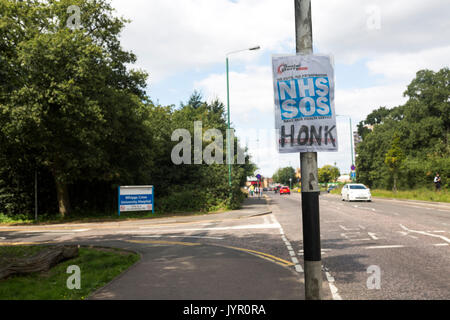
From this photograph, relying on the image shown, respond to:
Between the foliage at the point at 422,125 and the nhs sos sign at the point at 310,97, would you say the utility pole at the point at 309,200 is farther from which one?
the foliage at the point at 422,125

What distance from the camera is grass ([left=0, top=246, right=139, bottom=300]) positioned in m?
5.77

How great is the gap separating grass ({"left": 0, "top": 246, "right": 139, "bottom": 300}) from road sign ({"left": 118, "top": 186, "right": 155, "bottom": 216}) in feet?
36.7

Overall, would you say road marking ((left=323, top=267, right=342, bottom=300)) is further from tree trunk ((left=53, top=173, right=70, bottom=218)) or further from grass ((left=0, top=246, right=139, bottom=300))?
tree trunk ((left=53, top=173, right=70, bottom=218))

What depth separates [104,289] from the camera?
585 cm

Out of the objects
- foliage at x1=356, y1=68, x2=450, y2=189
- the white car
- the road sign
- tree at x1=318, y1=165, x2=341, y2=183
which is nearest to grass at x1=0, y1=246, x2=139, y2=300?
the road sign

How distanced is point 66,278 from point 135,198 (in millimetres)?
14823

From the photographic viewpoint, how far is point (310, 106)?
359 centimetres

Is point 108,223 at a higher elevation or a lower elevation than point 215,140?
lower

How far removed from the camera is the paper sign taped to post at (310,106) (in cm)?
358

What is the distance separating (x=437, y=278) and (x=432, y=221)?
921 centimetres

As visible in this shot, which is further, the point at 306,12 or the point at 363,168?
the point at 363,168

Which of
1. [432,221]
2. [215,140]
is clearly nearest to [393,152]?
[215,140]
